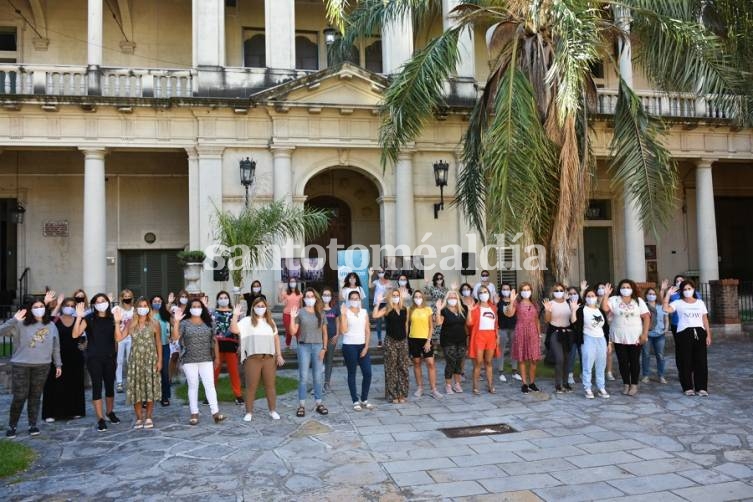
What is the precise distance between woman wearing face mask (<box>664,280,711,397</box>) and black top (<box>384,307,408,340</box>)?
4.32m

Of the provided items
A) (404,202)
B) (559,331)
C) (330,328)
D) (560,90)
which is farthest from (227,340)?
(404,202)

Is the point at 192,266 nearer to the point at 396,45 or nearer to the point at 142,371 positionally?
the point at 142,371

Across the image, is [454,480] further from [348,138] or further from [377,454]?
[348,138]

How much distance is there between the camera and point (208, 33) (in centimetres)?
1630

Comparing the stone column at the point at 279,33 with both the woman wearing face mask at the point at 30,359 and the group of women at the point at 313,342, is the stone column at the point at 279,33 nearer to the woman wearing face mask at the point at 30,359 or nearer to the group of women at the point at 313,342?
the group of women at the point at 313,342

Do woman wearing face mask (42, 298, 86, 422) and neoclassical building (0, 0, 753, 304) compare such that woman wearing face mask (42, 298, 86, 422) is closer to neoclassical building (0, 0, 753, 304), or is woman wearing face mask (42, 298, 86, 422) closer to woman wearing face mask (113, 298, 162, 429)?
woman wearing face mask (113, 298, 162, 429)

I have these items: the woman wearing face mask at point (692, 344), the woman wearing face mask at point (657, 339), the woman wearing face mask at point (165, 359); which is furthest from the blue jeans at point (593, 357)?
the woman wearing face mask at point (165, 359)

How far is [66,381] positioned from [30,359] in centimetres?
97

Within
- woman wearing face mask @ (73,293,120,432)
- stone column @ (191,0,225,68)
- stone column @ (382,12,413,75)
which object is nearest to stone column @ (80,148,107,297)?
stone column @ (191,0,225,68)

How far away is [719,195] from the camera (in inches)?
926

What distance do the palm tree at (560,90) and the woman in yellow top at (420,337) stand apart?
1.61 meters

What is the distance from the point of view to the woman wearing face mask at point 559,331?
9617mm

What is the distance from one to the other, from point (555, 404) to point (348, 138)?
10.1 meters

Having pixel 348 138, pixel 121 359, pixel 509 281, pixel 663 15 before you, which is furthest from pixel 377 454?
pixel 509 281
